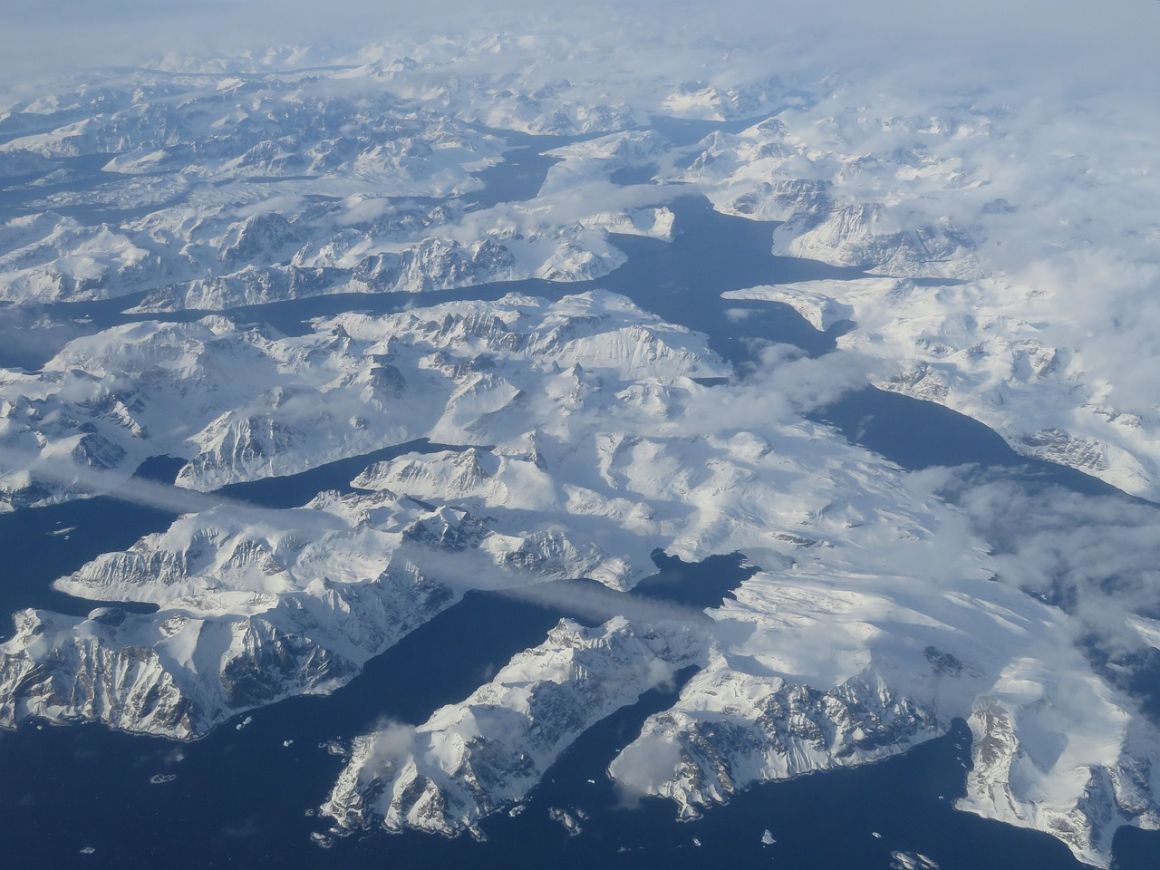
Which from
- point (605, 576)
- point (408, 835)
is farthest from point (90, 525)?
point (408, 835)

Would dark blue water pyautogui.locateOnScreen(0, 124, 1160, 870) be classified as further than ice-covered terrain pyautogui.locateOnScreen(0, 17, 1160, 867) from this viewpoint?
No

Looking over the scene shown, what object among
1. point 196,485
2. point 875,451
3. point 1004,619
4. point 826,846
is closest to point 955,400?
point 875,451

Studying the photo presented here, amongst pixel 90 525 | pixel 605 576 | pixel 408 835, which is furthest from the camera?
pixel 90 525

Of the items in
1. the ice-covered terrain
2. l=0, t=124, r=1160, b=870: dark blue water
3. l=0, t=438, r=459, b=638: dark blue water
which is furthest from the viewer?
l=0, t=438, r=459, b=638: dark blue water

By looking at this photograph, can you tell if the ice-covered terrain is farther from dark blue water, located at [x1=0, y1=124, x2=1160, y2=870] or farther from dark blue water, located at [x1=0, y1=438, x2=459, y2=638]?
dark blue water, located at [x1=0, y1=438, x2=459, y2=638]

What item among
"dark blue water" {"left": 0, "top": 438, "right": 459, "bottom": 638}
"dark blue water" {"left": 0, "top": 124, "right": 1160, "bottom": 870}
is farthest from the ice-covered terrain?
"dark blue water" {"left": 0, "top": 438, "right": 459, "bottom": 638}

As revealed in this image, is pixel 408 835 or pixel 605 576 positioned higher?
pixel 408 835

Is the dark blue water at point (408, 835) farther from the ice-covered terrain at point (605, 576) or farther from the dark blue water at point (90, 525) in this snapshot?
the dark blue water at point (90, 525)

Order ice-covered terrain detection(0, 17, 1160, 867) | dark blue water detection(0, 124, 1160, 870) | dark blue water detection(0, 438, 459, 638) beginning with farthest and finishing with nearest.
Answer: dark blue water detection(0, 438, 459, 638), ice-covered terrain detection(0, 17, 1160, 867), dark blue water detection(0, 124, 1160, 870)

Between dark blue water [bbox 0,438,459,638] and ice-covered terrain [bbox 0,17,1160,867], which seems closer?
ice-covered terrain [bbox 0,17,1160,867]

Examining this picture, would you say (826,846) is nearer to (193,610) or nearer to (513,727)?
(513,727)

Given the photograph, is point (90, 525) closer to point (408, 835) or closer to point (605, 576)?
point (605, 576)
